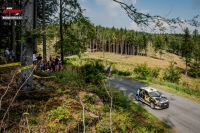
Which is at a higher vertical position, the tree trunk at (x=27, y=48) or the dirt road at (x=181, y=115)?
the tree trunk at (x=27, y=48)

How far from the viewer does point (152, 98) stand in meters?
14.7

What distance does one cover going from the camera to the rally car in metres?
14.2

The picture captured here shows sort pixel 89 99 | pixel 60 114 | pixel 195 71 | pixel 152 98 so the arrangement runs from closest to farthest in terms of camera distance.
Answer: pixel 60 114 → pixel 89 99 → pixel 152 98 → pixel 195 71

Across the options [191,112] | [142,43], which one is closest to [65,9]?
[191,112]

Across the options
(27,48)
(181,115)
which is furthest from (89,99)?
(181,115)

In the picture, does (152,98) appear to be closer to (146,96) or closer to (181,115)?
(146,96)

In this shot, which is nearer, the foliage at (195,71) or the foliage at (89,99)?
the foliage at (89,99)

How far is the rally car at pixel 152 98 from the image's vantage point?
1425 centimetres

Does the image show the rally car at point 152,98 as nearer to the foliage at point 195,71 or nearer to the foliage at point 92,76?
the foliage at point 92,76

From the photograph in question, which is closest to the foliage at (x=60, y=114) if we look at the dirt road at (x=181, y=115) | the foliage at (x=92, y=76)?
the foliage at (x=92, y=76)

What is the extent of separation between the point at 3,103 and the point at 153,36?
20.7 ft

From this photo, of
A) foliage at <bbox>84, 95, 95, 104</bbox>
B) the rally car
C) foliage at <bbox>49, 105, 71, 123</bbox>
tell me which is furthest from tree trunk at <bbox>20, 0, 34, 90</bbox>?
the rally car

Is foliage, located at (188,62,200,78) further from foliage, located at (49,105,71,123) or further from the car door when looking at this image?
foliage, located at (49,105,71,123)

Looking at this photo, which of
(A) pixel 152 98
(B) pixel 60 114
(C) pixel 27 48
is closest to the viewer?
(B) pixel 60 114
